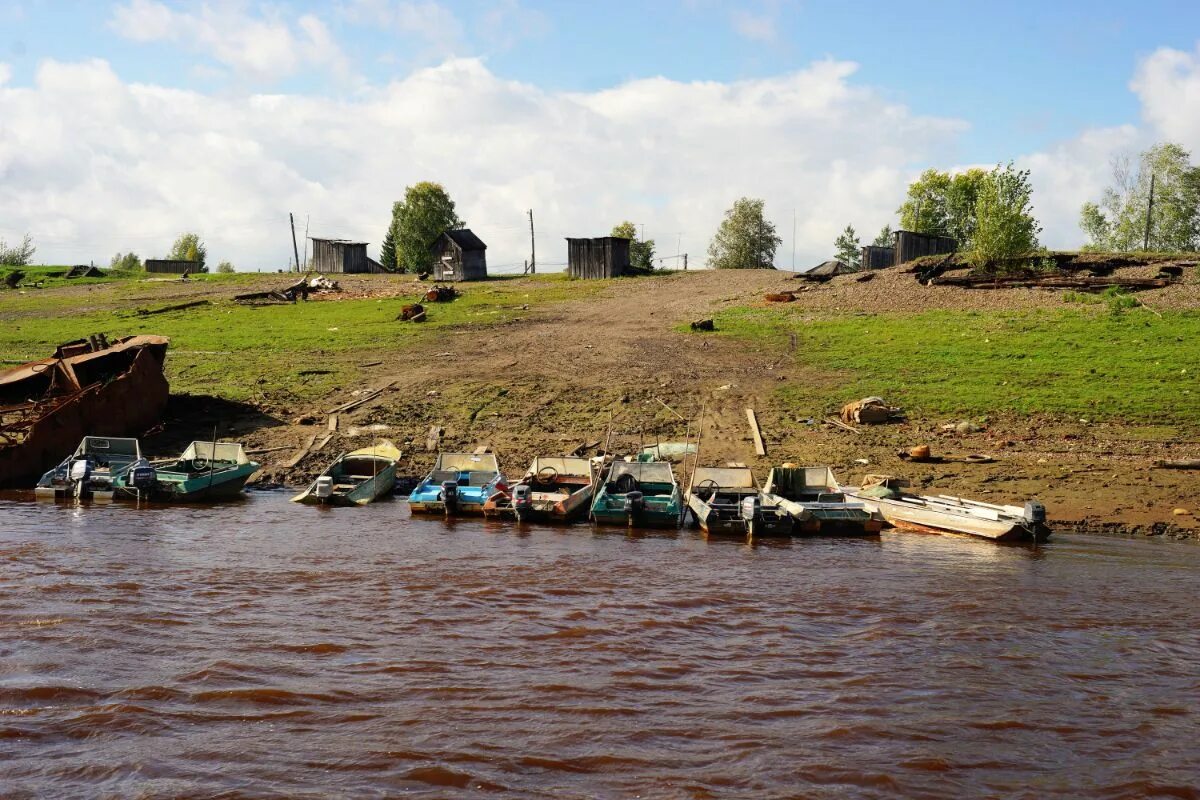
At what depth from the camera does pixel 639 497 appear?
2138 centimetres

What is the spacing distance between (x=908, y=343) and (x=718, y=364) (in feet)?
21.7

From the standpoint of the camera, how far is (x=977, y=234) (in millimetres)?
46594

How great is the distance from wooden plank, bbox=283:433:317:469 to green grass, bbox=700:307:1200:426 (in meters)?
13.6

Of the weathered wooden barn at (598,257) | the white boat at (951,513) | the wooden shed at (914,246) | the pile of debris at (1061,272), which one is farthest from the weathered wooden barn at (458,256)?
the white boat at (951,513)

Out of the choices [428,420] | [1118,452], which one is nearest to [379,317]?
[428,420]

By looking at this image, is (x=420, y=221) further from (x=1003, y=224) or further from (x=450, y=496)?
(x=450, y=496)

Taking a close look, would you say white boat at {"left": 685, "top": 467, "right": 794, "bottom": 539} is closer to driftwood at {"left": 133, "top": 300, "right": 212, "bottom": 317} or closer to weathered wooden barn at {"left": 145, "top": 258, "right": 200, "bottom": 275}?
driftwood at {"left": 133, "top": 300, "right": 212, "bottom": 317}

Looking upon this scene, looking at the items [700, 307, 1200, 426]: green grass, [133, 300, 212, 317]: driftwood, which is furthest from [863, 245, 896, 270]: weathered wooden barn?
[133, 300, 212, 317]: driftwood

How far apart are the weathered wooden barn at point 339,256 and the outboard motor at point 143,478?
51.8 meters

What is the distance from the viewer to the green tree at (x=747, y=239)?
96.8 meters

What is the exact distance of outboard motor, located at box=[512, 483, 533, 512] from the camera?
21672 mm

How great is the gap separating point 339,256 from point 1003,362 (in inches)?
2079

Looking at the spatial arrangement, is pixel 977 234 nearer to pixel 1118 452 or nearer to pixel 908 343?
pixel 908 343

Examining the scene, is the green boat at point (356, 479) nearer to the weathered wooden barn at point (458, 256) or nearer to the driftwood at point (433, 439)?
the driftwood at point (433, 439)
